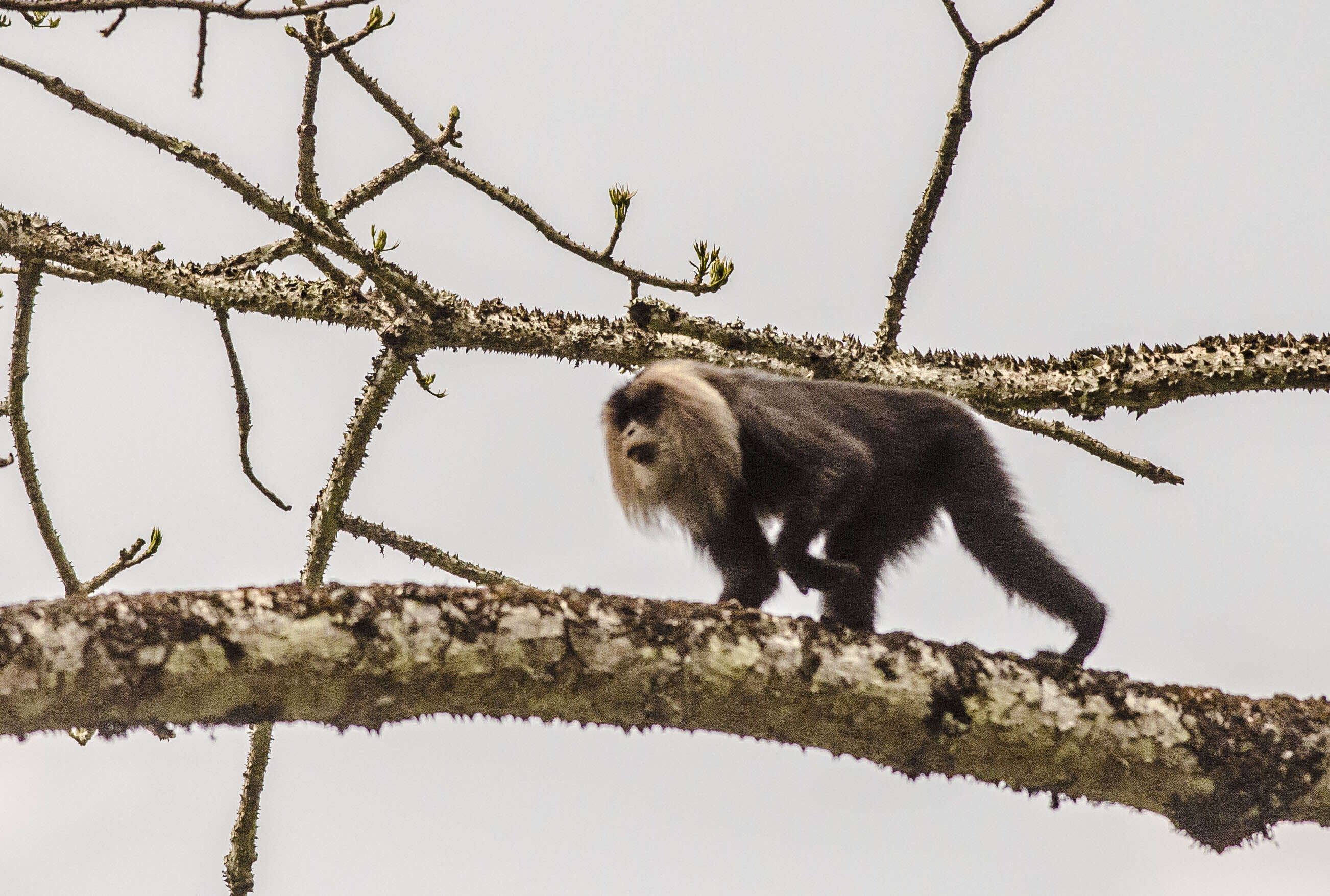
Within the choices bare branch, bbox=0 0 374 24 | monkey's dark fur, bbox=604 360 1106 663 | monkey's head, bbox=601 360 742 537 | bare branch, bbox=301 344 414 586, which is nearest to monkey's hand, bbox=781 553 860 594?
monkey's dark fur, bbox=604 360 1106 663

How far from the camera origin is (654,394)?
531cm

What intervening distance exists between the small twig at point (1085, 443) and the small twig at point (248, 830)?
3.59 m

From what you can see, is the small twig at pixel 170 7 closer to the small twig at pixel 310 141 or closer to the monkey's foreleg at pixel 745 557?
the small twig at pixel 310 141

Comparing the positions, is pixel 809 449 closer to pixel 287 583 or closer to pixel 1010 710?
pixel 1010 710

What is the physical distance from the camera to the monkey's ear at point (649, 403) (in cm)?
529

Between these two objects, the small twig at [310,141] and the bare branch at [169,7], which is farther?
the small twig at [310,141]

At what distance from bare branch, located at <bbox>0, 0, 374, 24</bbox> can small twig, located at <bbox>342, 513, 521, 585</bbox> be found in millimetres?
2610

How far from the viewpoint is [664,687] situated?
3.14m

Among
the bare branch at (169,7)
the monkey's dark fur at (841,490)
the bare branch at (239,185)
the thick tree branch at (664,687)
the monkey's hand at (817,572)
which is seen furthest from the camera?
the monkey's dark fur at (841,490)

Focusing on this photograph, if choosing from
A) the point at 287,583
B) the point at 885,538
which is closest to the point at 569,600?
the point at 287,583

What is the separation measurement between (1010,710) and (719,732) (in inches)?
32.8

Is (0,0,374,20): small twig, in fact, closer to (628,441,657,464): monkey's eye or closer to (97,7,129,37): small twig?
(97,7,129,37): small twig

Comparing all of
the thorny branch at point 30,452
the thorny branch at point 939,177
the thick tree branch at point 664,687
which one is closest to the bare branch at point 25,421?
the thorny branch at point 30,452

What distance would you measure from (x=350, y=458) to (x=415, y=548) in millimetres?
531
